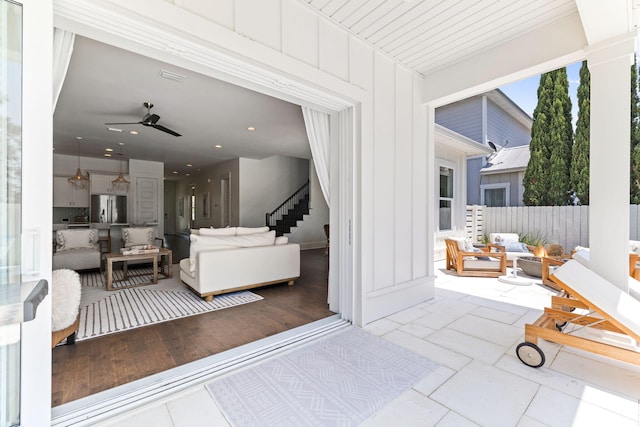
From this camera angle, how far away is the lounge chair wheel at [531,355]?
216 cm

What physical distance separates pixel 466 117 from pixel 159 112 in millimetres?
9595

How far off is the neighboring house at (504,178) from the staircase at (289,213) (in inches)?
258

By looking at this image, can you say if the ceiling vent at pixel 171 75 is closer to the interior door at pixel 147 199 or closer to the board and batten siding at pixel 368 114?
the board and batten siding at pixel 368 114

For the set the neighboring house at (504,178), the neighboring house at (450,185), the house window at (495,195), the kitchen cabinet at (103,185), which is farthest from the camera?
the house window at (495,195)

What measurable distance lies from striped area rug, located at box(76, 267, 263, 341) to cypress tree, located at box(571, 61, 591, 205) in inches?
338

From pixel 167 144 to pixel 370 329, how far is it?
6801 mm

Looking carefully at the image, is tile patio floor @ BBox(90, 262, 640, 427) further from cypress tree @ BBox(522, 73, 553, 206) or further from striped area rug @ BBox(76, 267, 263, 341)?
cypress tree @ BBox(522, 73, 553, 206)

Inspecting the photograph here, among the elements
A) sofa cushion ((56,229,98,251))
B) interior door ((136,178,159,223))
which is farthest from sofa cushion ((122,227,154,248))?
interior door ((136,178,159,223))

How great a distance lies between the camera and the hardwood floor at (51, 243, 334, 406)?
6.72 feet

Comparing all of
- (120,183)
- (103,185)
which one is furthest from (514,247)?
(103,185)

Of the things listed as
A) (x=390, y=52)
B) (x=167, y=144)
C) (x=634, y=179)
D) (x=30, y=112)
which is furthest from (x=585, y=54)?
(x=167, y=144)

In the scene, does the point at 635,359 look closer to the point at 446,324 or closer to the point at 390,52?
the point at 446,324

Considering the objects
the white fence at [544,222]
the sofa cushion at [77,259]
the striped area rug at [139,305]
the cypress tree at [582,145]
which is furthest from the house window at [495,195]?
the sofa cushion at [77,259]

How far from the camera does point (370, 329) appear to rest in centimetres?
294
